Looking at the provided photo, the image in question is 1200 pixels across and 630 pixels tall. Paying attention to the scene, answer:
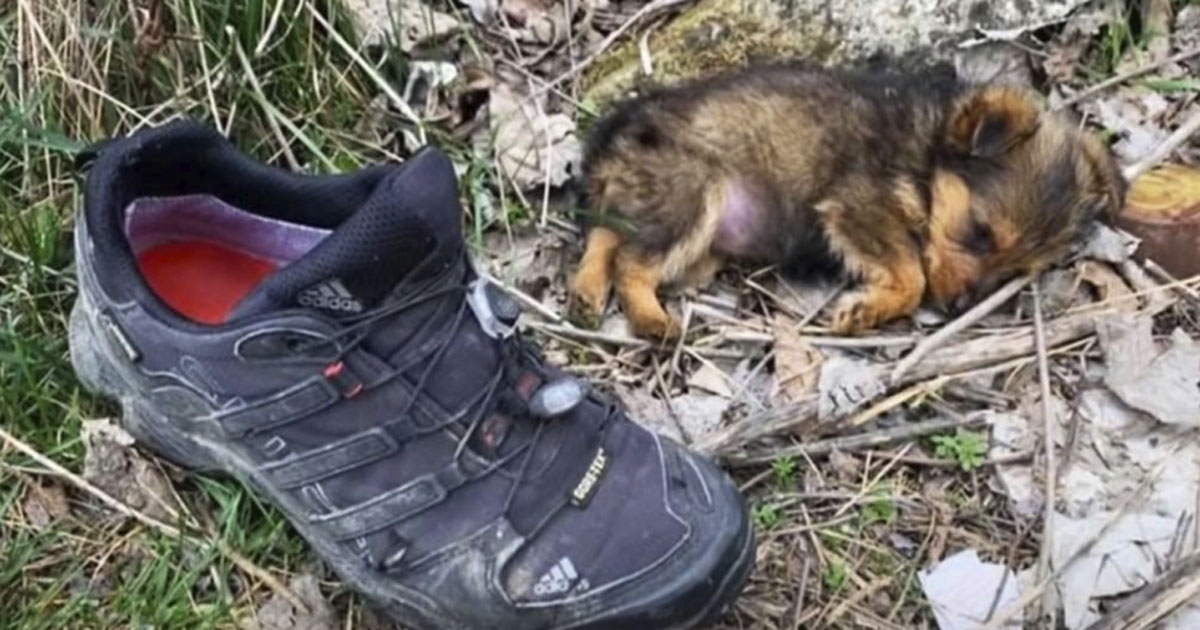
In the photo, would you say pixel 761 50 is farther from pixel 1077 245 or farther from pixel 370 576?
pixel 370 576

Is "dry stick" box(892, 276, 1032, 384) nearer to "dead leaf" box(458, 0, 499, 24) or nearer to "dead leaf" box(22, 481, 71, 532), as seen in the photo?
"dead leaf" box(458, 0, 499, 24)

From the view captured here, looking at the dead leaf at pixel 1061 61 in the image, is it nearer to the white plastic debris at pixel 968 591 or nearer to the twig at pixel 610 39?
the twig at pixel 610 39

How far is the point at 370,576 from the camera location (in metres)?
2.74

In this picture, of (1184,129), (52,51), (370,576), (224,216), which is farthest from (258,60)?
(1184,129)

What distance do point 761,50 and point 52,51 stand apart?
1520 mm

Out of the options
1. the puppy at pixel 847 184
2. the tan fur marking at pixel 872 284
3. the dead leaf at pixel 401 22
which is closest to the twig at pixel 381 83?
the dead leaf at pixel 401 22

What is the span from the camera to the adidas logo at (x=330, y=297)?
102 inches

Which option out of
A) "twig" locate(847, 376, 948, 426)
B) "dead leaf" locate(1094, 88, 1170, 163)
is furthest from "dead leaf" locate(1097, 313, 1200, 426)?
"dead leaf" locate(1094, 88, 1170, 163)

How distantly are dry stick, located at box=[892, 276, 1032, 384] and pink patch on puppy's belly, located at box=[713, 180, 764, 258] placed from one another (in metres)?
0.42

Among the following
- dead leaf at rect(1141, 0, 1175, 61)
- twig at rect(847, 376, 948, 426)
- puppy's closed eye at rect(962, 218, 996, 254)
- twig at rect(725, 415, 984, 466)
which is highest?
dead leaf at rect(1141, 0, 1175, 61)

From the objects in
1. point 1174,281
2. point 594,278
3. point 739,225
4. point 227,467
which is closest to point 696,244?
point 739,225

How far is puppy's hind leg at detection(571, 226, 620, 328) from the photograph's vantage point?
3.48 meters

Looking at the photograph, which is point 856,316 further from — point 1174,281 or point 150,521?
point 150,521

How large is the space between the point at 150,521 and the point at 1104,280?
6.35ft
